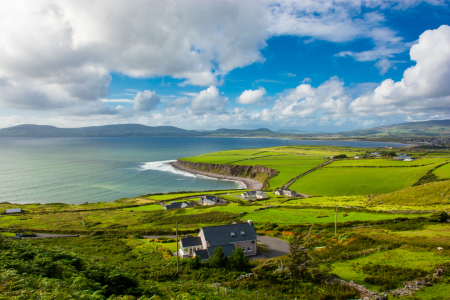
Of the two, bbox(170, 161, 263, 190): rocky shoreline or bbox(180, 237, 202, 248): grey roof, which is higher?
→ bbox(180, 237, 202, 248): grey roof

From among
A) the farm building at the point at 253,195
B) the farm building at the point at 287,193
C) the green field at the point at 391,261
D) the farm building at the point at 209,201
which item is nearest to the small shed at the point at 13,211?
the farm building at the point at 209,201

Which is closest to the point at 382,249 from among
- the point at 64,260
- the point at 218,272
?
the point at 218,272

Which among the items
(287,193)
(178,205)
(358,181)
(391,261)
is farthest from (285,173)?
(391,261)

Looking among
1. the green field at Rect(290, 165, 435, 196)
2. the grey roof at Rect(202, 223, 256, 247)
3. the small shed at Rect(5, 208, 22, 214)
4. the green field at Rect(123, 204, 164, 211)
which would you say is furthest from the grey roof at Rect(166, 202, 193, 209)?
the green field at Rect(290, 165, 435, 196)

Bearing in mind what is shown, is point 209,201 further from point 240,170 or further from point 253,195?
point 240,170

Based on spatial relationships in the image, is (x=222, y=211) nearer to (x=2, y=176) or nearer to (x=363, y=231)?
(x=363, y=231)

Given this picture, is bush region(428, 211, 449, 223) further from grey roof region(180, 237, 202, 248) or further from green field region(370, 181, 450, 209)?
grey roof region(180, 237, 202, 248)
